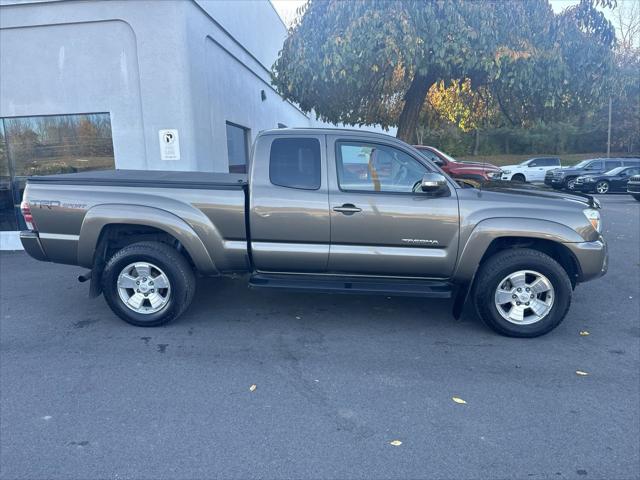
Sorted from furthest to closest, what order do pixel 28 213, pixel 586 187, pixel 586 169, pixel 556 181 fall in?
pixel 556 181
pixel 586 169
pixel 586 187
pixel 28 213

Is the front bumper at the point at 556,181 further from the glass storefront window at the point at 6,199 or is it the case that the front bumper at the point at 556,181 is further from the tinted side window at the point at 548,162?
the glass storefront window at the point at 6,199

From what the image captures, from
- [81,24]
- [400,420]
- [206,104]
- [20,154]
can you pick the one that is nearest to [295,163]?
[400,420]

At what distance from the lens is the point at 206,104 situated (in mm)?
9070

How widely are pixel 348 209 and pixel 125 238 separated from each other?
94.7 inches

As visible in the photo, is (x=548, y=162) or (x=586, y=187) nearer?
(x=586, y=187)

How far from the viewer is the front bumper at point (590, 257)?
14.3ft

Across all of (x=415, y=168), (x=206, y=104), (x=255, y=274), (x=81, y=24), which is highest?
(x=81, y=24)

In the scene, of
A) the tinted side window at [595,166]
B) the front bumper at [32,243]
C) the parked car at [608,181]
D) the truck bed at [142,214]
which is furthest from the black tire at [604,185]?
the front bumper at [32,243]

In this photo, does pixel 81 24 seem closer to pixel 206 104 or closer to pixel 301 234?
pixel 206 104

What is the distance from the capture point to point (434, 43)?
802cm

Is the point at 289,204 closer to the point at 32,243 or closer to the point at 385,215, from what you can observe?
the point at 385,215

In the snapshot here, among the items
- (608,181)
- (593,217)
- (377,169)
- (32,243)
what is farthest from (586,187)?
(32,243)

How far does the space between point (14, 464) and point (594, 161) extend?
79.9 ft

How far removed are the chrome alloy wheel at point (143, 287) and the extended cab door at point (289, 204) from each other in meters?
1.01
